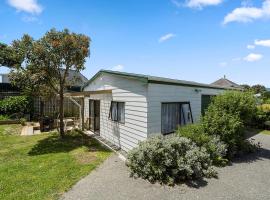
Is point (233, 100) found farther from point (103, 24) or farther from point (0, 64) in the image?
point (0, 64)

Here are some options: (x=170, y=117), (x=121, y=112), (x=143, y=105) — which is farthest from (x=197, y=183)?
(x=121, y=112)

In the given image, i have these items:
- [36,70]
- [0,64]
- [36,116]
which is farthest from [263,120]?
[0,64]

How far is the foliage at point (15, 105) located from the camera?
18.3 meters

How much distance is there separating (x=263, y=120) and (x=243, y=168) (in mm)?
11067

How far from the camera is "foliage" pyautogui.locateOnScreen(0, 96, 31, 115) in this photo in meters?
18.3

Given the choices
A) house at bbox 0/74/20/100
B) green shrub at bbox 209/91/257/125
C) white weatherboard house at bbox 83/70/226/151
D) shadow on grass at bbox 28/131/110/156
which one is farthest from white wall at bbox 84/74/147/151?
house at bbox 0/74/20/100

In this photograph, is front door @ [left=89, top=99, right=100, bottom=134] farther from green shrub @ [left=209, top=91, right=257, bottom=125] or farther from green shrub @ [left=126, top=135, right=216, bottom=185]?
green shrub @ [left=209, top=91, right=257, bottom=125]

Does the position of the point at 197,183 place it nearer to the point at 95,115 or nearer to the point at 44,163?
the point at 44,163

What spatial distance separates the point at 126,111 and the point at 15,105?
1328 cm

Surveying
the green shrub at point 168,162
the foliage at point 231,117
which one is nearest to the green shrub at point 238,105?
the foliage at point 231,117

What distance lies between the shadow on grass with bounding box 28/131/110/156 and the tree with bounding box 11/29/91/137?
303cm

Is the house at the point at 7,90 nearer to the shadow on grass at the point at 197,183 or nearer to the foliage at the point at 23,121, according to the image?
the foliage at the point at 23,121

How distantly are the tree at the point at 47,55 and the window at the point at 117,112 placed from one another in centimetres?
301

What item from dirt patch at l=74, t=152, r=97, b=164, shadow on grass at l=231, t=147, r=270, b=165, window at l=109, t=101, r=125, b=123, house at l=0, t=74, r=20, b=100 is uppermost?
house at l=0, t=74, r=20, b=100
